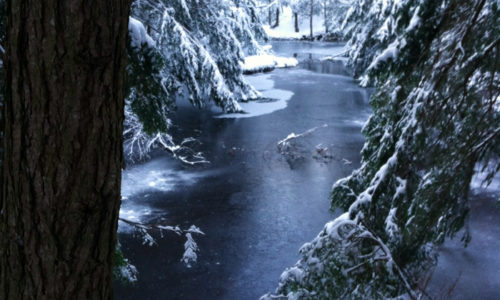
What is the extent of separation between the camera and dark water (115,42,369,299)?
7.91 m

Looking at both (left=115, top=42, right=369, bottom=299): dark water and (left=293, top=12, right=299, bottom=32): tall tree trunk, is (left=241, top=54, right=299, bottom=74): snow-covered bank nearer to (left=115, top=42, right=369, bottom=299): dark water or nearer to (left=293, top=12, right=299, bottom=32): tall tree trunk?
(left=115, top=42, right=369, bottom=299): dark water

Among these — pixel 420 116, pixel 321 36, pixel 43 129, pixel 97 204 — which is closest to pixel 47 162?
pixel 43 129

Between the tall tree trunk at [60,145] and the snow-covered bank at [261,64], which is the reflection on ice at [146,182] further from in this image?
the snow-covered bank at [261,64]

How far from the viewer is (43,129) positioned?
1540mm

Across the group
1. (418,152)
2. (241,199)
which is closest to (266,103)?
(241,199)

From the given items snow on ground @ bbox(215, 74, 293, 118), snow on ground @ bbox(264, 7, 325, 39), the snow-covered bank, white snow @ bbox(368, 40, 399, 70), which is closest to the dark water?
snow on ground @ bbox(215, 74, 293, 118)

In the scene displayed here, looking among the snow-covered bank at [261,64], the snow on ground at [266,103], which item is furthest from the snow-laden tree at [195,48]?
the snow-covered bank at [261,64]

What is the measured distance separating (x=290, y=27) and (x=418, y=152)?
57276mm

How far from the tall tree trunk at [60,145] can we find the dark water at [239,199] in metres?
6.03

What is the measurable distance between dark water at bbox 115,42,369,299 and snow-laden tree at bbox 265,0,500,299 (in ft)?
11.1

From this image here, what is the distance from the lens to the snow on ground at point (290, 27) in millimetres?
55750

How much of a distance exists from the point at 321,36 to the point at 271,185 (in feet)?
142

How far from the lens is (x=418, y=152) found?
4.29m

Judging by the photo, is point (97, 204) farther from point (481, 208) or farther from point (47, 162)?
point (481, 208)
